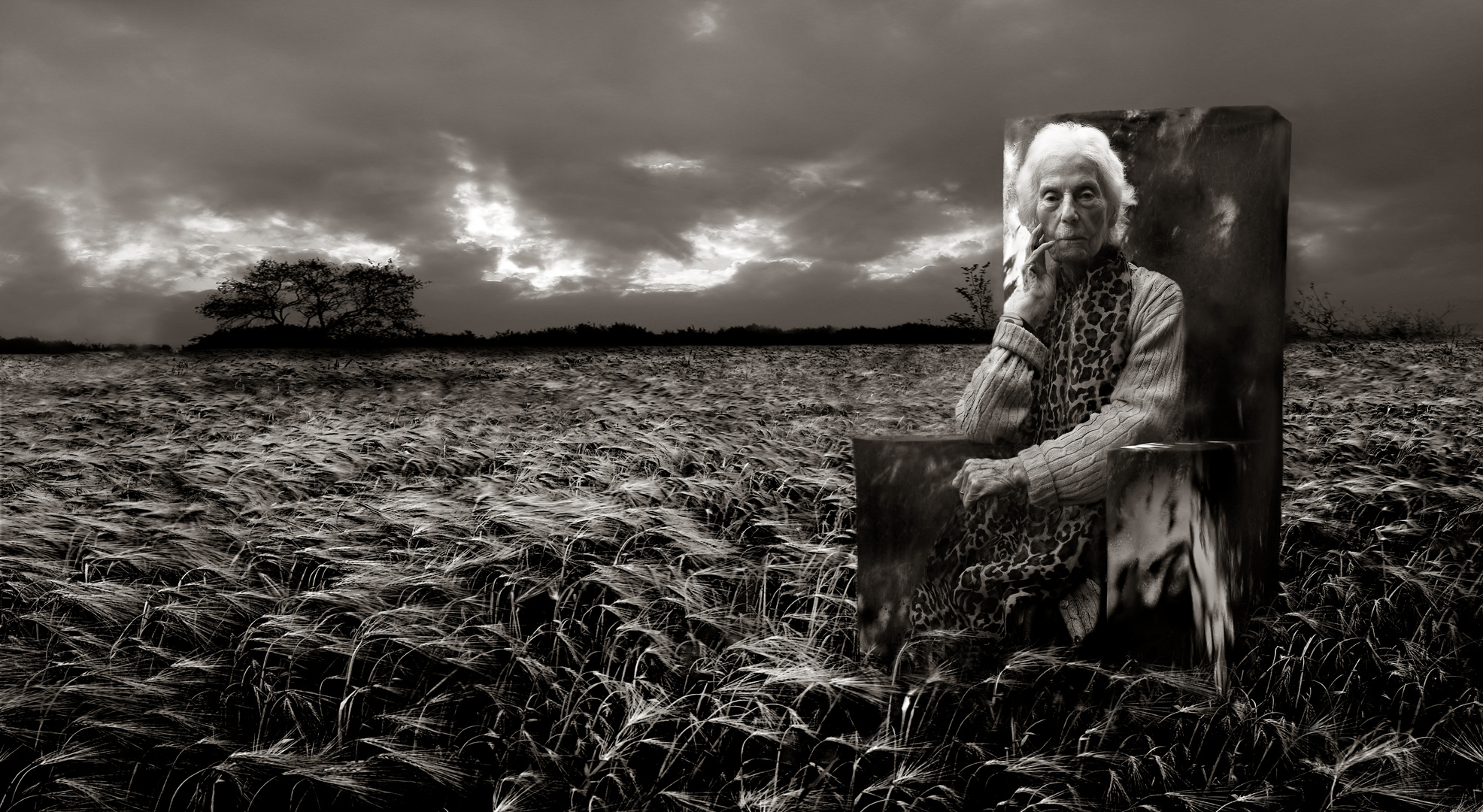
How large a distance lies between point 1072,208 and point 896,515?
3.33 ft

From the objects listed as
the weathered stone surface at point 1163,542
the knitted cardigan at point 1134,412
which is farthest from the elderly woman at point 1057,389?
the weathered stone surface at point 1163,542

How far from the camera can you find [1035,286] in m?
2.40

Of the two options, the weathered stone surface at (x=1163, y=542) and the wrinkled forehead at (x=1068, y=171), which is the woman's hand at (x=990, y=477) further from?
the wrinkled forehead at (x=1068, y=171)

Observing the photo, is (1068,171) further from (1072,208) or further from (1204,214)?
(1204,214)

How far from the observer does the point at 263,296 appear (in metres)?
18.4

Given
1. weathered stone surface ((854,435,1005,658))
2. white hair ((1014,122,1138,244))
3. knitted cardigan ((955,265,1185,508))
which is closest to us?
knitted cardigan ((955,265,1185,508))

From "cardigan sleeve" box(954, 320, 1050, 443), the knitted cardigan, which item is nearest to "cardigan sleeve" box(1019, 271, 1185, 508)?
the knitted cardigan

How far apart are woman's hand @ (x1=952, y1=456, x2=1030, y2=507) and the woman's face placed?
1.98 feet

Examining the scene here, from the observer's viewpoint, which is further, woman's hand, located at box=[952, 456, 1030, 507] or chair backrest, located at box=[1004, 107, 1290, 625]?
chair backrest, located at box=[1004, 107, 1290, 625]

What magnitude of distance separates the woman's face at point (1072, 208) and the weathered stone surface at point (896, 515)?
0.61 metres

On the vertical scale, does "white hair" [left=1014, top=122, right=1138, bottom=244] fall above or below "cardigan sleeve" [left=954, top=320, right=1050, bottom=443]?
above

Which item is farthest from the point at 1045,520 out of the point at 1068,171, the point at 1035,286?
the point at 1068,171

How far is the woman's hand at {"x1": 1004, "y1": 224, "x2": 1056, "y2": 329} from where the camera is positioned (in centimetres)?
238

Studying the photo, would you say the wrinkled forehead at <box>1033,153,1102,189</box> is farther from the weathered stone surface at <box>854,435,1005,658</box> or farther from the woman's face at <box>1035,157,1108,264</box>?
the weathered stone surface at <box>854,435,1005,658</box>
